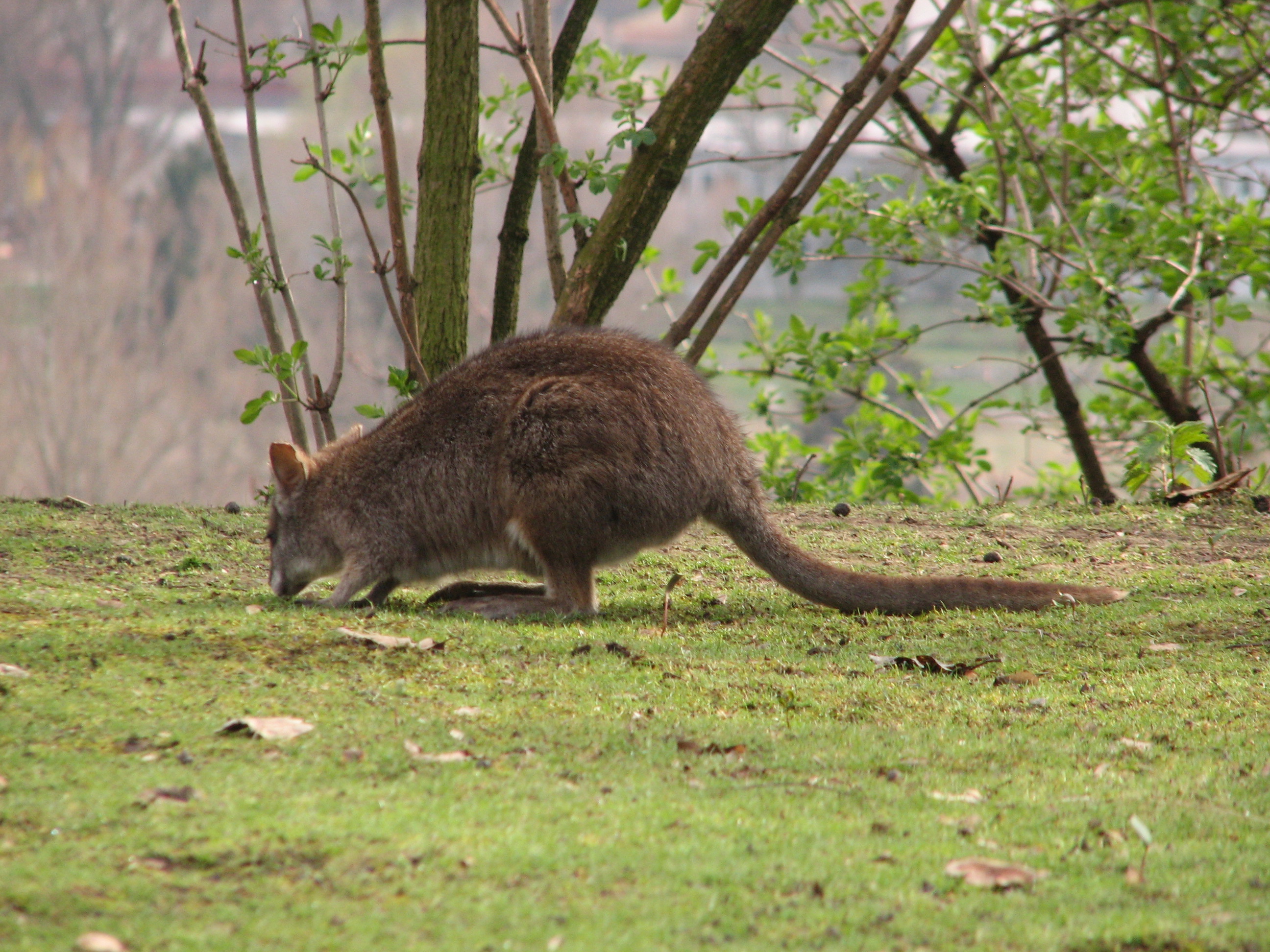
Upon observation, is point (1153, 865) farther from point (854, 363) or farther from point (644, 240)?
point (854, 363)

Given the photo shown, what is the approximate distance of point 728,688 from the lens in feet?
10.3

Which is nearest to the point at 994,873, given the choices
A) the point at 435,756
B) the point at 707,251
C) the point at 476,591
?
the point at 435,756

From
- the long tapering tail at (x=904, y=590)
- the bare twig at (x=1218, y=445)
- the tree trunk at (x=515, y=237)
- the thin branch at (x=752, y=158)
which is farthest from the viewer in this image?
the thin branch at (x=752, y=158)

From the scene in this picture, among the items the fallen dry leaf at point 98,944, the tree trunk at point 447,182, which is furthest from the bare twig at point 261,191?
the fallen dry leaf at point 98,944

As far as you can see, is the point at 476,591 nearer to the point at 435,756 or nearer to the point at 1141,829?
the point at 435,756

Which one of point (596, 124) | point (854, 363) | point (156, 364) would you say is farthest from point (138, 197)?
point (854, 363)

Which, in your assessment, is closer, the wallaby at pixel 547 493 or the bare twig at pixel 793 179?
the wallaby at pixel 547 493

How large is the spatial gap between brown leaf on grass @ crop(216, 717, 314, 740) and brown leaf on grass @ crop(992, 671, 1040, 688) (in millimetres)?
1841

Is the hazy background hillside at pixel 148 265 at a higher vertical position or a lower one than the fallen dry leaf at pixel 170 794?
higher

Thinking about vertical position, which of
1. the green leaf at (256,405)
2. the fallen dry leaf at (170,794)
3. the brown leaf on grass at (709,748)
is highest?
the green leaf at (256,405)

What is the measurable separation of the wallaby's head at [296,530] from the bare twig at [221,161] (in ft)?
1.53

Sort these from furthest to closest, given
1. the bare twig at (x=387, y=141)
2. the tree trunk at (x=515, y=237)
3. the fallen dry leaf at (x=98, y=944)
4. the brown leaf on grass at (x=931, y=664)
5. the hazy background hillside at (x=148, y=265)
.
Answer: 1. the hazy background hillside at (x=148, y=265)
2. the tree trunk at (x=515, y=237)
3. the bare twig at (x=387, y=141)
4. the brown leaf on grass at (x=931, y=664)
5. the fallen dry leaf at (x=98, y=944)

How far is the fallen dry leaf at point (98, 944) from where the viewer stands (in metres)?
1.60

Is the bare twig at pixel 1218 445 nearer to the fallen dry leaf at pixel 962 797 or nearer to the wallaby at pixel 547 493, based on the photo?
the wallaby at pixel 547 493
